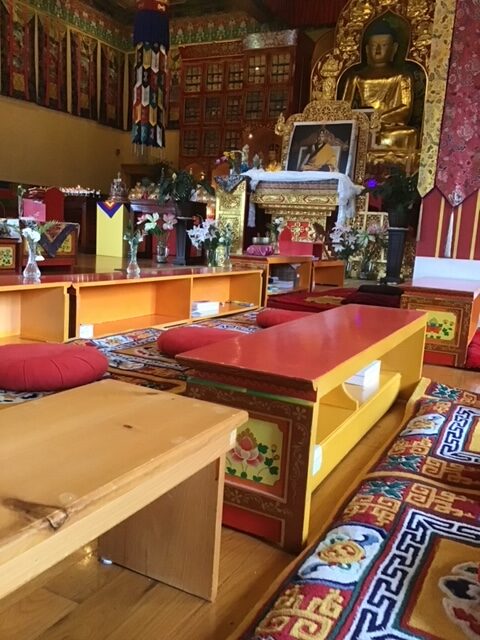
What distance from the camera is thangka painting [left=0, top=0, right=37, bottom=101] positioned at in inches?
348

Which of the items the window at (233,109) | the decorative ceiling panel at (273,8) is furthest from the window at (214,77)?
the decorative ceiling panel at (273,8)

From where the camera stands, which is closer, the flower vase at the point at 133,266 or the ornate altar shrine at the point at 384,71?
the flower vase at the point at 133,266

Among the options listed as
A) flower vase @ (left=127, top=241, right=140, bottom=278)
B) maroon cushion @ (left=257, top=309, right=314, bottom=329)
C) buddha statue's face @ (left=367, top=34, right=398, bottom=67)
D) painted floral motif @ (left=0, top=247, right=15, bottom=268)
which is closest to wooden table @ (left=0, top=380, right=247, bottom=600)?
maroon cushion @ (left=257, top=309, right=314, bottom=329)

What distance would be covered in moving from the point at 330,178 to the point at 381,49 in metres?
3.00

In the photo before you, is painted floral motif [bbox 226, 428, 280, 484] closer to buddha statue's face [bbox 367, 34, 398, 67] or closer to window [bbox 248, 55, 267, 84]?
buddha statue's face [bbox 367, 34, 398, 67]

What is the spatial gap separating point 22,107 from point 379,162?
19.0 ft

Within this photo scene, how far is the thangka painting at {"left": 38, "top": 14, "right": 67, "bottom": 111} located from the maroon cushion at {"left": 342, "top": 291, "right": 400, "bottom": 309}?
23.8 feet

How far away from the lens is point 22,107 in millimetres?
9500

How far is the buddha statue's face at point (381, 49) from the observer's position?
30.5 ft

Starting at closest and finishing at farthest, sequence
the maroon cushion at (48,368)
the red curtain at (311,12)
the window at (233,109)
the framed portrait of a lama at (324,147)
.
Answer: the maroon cushion at (48,368) < the framed portrait of a lama at (324,147) < the red curtain at (311,12) < the window at (233,109)

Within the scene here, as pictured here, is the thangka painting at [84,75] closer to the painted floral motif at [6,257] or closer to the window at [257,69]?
the window at [257,69]

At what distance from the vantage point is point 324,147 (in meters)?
8.87

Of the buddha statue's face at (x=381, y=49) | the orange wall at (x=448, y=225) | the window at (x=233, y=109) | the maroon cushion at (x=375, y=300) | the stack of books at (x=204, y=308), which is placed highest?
the buddha statue's face at (x=381, y=49)

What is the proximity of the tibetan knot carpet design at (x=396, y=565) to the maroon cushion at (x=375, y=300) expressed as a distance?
9.68 feet
